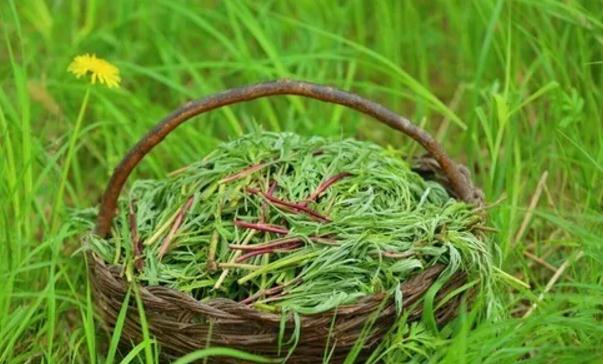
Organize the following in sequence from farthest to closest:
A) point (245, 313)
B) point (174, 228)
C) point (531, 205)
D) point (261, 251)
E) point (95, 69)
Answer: point (531, 205) < point (95, 69) < point (174, 228) < point (261, 251) < point (245, 313)

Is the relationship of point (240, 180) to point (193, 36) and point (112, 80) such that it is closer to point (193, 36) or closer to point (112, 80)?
point (112, 80)

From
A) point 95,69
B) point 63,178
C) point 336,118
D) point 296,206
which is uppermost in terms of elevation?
point 336,118

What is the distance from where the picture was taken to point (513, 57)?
105 inches

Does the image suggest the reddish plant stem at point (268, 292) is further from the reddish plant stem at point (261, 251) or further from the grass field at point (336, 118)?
the grass field at point (336, 118)

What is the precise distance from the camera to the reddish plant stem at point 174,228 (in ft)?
6.47

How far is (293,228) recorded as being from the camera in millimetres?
1928

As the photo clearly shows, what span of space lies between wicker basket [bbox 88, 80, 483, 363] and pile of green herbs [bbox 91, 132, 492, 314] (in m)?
0.03

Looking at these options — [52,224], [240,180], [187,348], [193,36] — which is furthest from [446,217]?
[193,36]

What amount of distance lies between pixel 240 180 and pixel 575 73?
915 millimetres

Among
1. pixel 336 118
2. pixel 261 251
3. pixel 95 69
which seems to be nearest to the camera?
pixel 261 251

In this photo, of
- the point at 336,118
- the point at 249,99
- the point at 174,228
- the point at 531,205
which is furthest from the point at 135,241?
the point at 531,205

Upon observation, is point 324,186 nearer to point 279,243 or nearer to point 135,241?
point 279,243

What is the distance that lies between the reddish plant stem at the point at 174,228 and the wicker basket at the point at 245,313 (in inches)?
3.6

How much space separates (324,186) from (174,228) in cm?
28
